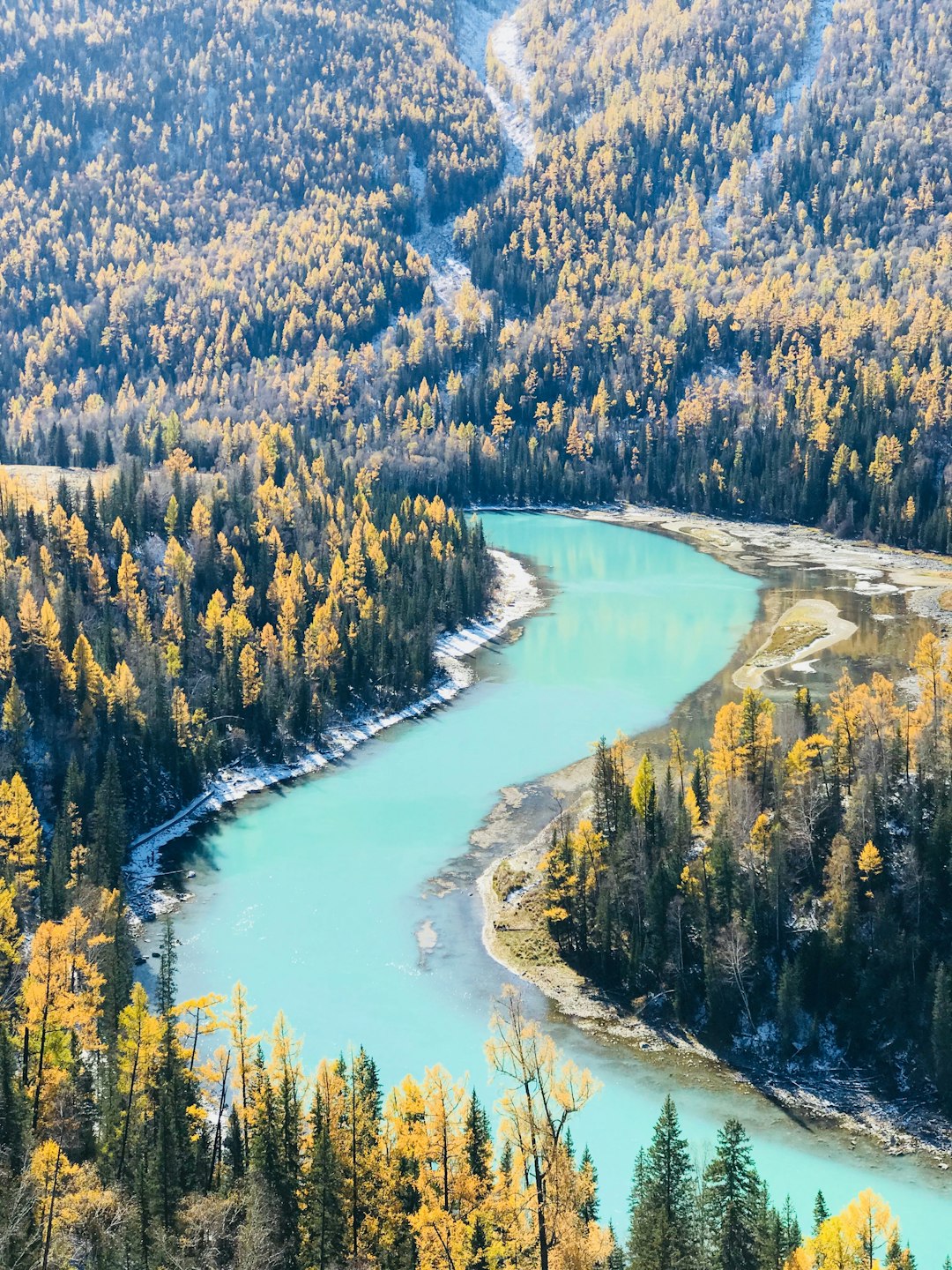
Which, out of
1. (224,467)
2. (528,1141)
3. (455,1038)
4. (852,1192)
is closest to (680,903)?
(455,1038)

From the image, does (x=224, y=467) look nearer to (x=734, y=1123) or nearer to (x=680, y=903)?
(x=680, y=903)

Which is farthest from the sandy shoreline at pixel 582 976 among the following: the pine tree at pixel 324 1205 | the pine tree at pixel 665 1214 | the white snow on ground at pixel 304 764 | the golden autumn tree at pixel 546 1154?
the golden autumn tree at pixel 546 1154

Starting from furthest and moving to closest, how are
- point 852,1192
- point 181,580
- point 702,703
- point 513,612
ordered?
point 513,612 < point 181,580 < point 702,703 < point 852,1192

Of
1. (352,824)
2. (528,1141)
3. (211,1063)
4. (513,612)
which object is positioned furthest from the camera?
(513,612)

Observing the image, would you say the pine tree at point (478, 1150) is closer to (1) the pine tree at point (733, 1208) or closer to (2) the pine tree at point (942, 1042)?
(1) the pine tree at point (733, 1208)

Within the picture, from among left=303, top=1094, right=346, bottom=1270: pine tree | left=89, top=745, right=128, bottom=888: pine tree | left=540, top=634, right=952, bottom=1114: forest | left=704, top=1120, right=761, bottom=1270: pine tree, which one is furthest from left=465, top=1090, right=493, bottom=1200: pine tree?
left=89, top=745, right=128, bottom=888: pine tree

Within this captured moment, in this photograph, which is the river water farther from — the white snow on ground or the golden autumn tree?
the golden autumn tree
